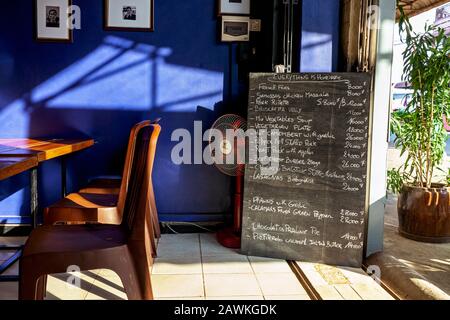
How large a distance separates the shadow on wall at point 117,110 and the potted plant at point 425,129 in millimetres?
1721

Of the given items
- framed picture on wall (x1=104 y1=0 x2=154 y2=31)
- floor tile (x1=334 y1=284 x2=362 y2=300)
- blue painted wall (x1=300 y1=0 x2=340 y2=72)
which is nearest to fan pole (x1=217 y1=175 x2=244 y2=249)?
floor tile (x1=334 y1=284 x2=362 y2=300)

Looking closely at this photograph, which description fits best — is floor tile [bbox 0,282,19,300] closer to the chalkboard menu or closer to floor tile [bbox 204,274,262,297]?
floor tile [bbox 204,274,262,297]

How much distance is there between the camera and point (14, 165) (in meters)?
1.85

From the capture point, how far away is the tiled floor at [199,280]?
260 cm

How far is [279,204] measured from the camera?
321 cm

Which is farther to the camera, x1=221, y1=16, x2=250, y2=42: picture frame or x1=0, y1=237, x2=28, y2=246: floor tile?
x1=221, y1=16, x2=250, y2=42: picture frame

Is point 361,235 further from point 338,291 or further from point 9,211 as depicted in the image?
point 9,211

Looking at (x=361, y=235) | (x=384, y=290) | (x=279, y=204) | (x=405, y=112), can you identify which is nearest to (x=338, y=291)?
(x=384, y=290)

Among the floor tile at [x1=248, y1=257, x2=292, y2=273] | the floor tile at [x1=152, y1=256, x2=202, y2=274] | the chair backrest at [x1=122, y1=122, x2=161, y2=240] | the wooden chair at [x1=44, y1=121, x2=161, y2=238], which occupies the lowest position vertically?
the floor tile at [x1=152, y1=256, x2=202, y2=274]

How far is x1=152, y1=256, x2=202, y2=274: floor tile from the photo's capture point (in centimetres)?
301

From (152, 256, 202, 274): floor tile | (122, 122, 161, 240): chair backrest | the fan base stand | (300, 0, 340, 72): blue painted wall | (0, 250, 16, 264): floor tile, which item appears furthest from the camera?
the fan base stand

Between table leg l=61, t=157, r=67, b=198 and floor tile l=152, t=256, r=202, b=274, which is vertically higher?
table leg l=61, t=157, r=67, b=198

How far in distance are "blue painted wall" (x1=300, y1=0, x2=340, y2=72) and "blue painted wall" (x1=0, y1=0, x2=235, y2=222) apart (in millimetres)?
843

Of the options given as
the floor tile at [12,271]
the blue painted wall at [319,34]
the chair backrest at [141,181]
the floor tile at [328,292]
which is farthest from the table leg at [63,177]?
the floor tile at [328,292]
